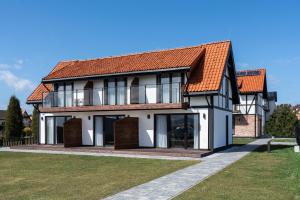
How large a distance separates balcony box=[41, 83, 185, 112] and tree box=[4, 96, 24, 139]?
30.5 feet

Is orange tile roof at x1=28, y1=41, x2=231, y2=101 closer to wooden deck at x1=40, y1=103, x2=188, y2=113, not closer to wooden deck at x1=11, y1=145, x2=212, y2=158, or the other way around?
wooden deck at x1=40, y1=103, x2=188, y2=113

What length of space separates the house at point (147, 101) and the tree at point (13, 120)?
813 centimetres

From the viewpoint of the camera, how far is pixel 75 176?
41.4 ft

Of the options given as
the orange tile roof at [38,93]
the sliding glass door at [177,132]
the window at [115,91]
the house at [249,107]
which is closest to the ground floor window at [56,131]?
the orange tile roof at [38,93]

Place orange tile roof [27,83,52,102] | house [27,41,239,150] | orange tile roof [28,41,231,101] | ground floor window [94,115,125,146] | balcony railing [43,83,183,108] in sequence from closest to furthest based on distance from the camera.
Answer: house [27,41,239,150] < orange tile roof [28,41,231,101] < balcony railing [43,83,183,108] < ground floor window [94,115,125,146] < orange tile roof [27,83,52,102]

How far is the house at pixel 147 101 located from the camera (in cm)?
2111

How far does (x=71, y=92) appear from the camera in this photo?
25.7 m

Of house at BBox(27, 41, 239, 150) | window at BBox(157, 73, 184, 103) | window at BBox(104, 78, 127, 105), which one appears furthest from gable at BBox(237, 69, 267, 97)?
window at BBox(104, 78, 127, 105)

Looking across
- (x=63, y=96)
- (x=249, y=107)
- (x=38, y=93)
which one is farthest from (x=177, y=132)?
(x=249, y=107)

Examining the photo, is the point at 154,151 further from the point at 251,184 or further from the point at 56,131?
the point at 56,131

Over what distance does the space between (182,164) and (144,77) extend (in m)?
9.03

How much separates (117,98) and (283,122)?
20.6 metres

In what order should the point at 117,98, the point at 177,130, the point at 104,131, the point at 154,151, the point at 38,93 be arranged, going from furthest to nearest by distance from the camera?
the point at 38,93 → the point at 104,131 → the point at 117,98 → the point at 177,130 → the point at 154,151

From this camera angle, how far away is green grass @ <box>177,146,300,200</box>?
29.8ft
